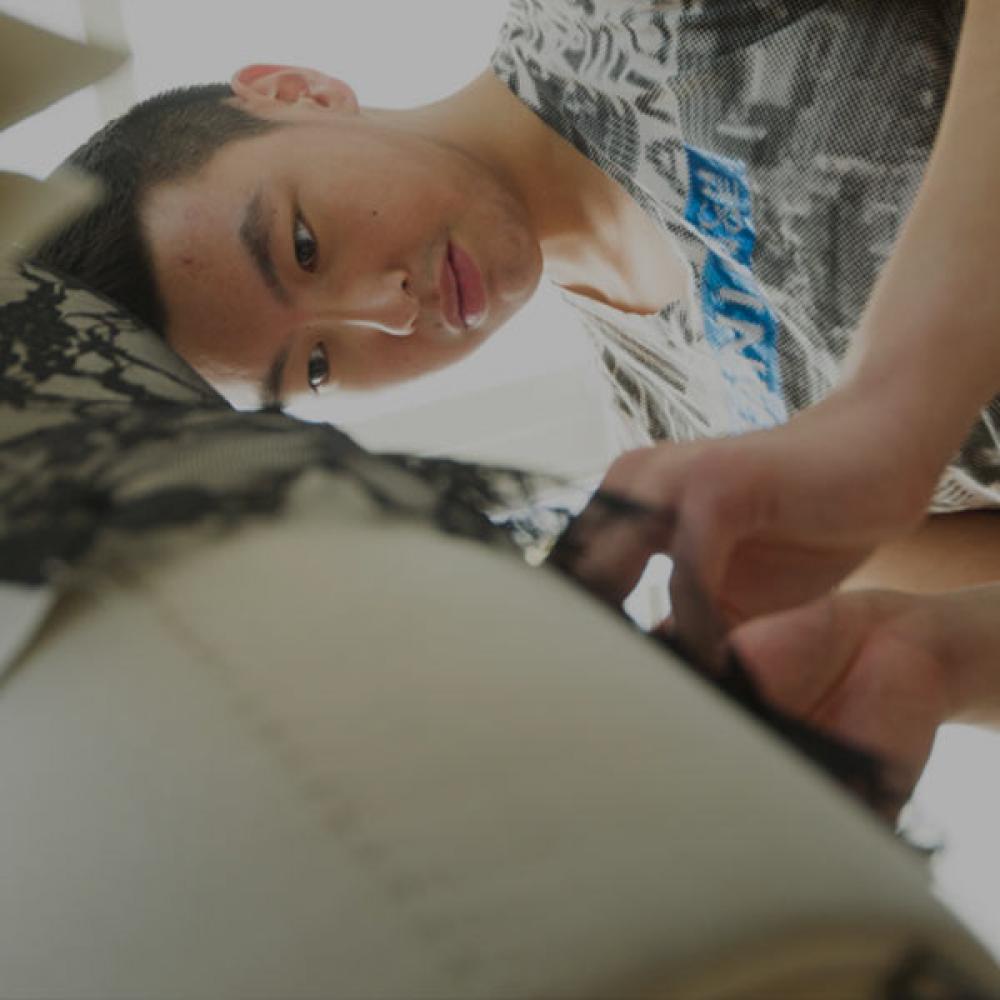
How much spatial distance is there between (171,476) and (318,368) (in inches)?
26.0

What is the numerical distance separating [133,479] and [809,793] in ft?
0.59

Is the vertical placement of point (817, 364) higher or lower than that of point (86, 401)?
lower

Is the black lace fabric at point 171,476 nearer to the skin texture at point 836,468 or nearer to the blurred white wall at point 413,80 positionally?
the skin texture at point 836,468

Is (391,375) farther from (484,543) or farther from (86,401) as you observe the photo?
(484,543)

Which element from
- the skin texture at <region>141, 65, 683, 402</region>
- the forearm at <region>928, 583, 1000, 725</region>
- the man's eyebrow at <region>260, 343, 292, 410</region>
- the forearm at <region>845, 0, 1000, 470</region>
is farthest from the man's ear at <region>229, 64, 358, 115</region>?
the forearm at <region>928, 583, 1000, 725</region>

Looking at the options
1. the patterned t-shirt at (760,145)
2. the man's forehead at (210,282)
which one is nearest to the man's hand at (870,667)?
the patterned t-shirt at (760,145)

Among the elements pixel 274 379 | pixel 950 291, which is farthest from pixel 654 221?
pixel 950 291

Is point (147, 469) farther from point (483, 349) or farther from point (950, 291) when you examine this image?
point (483, 349)

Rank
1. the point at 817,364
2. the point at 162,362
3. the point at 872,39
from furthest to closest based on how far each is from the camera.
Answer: the point at 817,364
the point at 872,39
the point at 162,362

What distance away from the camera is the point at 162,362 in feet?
1.50

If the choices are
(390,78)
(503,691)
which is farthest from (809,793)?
(390,78)

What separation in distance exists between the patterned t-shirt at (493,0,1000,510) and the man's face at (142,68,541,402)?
0.12 meters

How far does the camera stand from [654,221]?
0.93 m

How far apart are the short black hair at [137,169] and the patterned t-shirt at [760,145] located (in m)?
0.26
